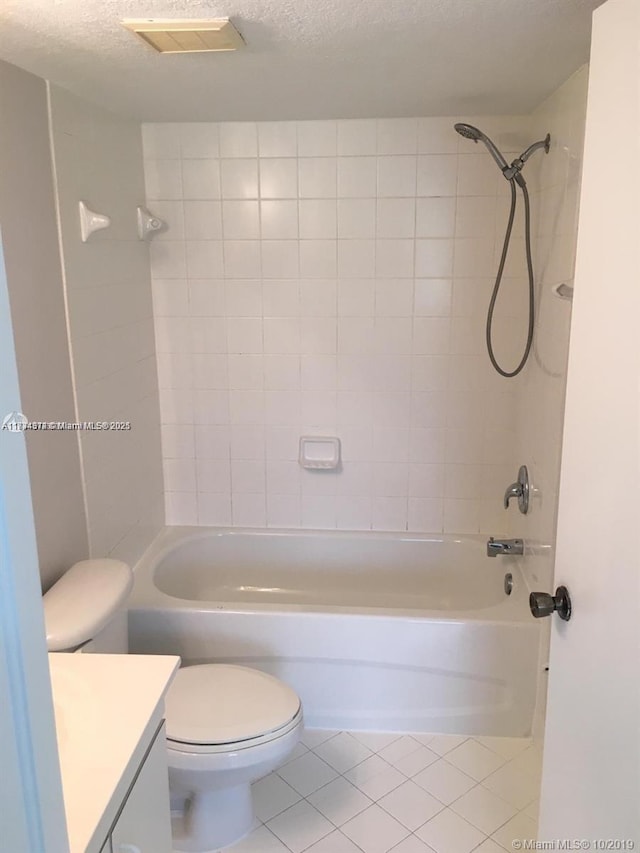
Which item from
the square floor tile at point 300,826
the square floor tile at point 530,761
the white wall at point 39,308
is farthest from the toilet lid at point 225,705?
the square floor tile at point 530,761

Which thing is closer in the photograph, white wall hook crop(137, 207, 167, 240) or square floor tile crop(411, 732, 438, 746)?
square floor tile crop(411, 732, 438, 746)

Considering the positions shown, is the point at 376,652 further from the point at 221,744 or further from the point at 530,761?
the point at 221,744

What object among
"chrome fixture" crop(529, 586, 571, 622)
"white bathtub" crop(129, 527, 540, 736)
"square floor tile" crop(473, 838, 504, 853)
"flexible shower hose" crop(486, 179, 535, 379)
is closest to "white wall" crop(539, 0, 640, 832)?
"chrome fixture" crop(529, 586, 571, 622)

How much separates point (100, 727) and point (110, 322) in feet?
5.38

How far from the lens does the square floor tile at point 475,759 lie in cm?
227

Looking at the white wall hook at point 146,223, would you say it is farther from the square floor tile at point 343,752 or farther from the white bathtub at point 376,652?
the square floor tile at point 343,752

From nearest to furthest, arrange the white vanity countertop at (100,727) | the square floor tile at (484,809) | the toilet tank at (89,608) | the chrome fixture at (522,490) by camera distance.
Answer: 1. the white vanity countertop at (100,727)
2. the toilet tank at (89,608)
3. the square floor tile at (484,809)
4. the chrome fixture at (522,490)

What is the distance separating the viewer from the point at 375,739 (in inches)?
96.3

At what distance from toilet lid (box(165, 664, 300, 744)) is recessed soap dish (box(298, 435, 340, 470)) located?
3.49 ft

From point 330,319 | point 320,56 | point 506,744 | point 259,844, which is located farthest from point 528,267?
point 259,844

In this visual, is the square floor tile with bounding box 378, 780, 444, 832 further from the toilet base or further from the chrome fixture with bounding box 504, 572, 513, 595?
the chrome fixture with bounding box 504, 572, 513, 595

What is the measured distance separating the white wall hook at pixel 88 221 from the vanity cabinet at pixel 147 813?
1.54m

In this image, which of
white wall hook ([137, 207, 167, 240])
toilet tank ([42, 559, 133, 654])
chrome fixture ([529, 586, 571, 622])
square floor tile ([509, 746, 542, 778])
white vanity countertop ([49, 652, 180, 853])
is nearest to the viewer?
white vanity countertop ([49, 652, 180, 853])

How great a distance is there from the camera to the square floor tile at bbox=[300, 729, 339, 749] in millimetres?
2424
